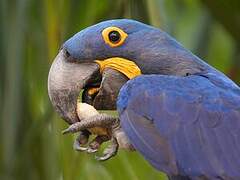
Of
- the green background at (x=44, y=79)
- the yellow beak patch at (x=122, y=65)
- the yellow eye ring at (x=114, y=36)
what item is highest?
the yellow eye ring at (x=114, y=36)

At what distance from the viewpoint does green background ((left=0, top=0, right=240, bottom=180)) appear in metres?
2.60

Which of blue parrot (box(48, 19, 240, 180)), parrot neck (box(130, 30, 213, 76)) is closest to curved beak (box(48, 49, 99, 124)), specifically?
blue parrot (box(48, 19, 240, 180))

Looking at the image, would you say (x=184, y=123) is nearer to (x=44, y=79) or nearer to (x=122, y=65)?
(x=122, y=65)

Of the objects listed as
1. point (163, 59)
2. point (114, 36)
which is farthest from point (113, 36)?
point (163, 59)

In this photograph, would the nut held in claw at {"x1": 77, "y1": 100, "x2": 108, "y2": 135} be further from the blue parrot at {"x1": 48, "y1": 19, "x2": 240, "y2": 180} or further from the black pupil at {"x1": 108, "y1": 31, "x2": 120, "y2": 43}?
the black pupil at {"x1": 108, "y1": 31, "x2": 120, "y2": 43}

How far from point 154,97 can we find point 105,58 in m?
0.14

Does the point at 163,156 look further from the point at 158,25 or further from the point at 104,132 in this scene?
the point at 158,25

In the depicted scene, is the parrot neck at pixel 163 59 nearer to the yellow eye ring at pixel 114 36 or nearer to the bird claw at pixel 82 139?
the yellow eye ring at pixel 114 36

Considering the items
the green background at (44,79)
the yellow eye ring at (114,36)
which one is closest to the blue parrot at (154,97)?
the yellow eye ring at (114,36)

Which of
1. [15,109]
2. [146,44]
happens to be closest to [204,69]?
[146,44]

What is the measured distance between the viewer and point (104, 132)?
2287 millimetres

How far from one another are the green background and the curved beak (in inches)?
9.4

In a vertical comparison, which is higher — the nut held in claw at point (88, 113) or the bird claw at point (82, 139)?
the nut held in claw at point (88, 113)

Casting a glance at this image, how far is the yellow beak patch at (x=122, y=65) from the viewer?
2.32 meters
